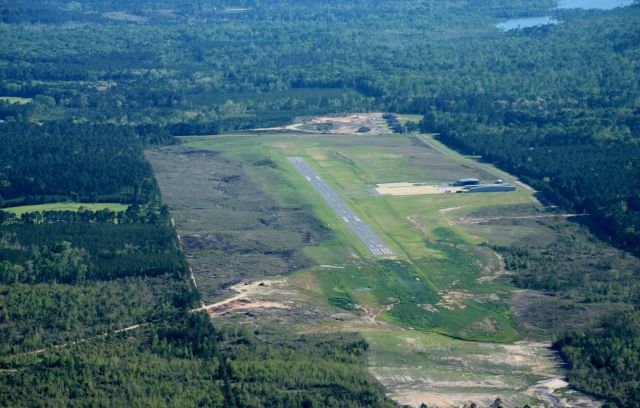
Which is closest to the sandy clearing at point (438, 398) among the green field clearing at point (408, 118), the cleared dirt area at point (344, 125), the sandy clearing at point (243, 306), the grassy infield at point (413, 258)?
the grassy infield at point (413, 258)

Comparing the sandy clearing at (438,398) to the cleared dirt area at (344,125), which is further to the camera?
the cleared dirt area at (344,125)

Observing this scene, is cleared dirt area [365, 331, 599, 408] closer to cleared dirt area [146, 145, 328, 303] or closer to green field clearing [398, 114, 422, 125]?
cleared dirt area [146, 145, 328, 303]

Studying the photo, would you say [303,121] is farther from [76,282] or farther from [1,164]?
[76,282]

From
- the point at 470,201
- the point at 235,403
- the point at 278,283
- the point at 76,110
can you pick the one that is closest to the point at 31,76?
the point at 76,110

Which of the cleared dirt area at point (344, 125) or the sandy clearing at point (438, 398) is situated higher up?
the cleared dirt area at point (344, 125)

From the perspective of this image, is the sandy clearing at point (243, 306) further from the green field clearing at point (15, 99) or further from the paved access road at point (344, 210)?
the green field clearing at point (15, 99)

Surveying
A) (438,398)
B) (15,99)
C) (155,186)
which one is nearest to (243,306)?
(438,398)
